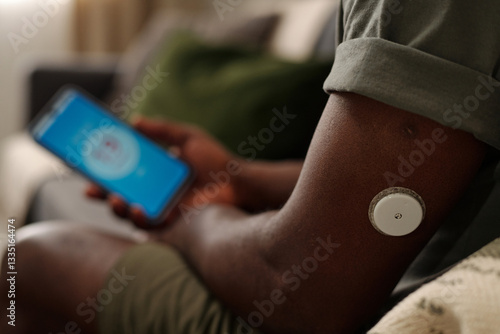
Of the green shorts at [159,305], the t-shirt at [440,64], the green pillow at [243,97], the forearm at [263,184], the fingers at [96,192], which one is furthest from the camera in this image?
the green pillow at [243,97]

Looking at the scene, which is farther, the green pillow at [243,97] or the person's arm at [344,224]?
the green pillow at [243,97]

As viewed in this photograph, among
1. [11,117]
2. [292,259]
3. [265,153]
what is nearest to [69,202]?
[265,153]

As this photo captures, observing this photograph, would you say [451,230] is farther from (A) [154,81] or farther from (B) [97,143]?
(A) [154,81]

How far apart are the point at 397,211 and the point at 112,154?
0.59m

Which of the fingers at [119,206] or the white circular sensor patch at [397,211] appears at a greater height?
the white circular sensor patch at [397,211]

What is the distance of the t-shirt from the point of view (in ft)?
1.24

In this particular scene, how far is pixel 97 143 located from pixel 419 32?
0.63m

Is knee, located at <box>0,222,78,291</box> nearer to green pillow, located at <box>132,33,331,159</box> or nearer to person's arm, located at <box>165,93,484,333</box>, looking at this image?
person's arm, located at <box>165,93,484,333</box>

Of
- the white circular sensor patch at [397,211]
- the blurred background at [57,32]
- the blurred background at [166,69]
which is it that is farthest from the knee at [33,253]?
the blurred background at [57,32]

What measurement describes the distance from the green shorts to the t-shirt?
0.28 meters

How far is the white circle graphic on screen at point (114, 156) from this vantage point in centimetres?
86

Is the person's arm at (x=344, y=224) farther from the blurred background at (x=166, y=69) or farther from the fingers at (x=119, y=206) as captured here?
the blurred background at (x=166, y=69)

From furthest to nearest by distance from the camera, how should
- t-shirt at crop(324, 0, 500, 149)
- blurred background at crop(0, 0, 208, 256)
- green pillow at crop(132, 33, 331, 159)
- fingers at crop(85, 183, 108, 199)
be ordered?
blurred background at crop(0, 0, 208, 256) → green pillow at crop(132, 33, 331, 159) → fingers at crop(85, 183, 108, 199) → t-shirt at crop(324, 0, 500, 149)

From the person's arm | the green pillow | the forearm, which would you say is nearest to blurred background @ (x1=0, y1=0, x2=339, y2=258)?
the green pillow
